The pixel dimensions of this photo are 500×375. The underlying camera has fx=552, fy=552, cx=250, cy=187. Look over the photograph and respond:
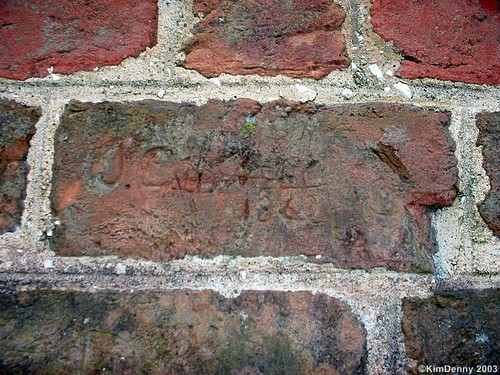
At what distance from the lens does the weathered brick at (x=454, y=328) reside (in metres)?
0.56

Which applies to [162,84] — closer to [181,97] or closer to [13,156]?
[181,97]

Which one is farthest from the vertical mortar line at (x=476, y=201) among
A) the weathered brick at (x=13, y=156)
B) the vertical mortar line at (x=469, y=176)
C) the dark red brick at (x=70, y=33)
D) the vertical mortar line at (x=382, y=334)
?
the weathered brick at (x=13, y=156)

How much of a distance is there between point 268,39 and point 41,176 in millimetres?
290

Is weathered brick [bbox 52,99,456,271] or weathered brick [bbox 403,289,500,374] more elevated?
weathered brick [bbox 52,99,456,271]

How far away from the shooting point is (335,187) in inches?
23.1

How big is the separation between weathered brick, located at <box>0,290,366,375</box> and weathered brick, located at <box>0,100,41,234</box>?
9 cm

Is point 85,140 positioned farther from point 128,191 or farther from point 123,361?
point 123,361

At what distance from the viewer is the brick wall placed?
56 cm

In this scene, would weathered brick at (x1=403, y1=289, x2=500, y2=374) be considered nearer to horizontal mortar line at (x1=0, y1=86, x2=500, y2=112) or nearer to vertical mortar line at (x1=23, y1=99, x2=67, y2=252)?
horizontal mortar line at (x1=0, y1=86, x2=500, y2=112)

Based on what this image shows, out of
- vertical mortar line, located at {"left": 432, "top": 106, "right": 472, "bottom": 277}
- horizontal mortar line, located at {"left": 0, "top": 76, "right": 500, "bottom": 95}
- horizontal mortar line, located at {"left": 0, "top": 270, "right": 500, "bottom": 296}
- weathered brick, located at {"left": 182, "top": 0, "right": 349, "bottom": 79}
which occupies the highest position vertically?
weathered brick, located at {"left": 182, "top": 0, "right": 349, "bottom": 79}

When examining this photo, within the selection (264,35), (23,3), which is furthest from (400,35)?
(23,3)

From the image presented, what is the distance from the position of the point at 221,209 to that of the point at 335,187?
0.12 meters

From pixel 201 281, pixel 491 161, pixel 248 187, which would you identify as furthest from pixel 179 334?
pixel 491 161

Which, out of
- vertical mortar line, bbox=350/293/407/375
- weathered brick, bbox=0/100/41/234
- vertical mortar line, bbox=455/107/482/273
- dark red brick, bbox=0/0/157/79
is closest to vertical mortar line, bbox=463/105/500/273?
vertical mortar line, bbox=455/107/482/273
